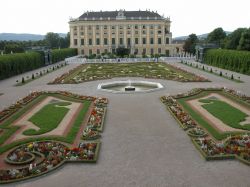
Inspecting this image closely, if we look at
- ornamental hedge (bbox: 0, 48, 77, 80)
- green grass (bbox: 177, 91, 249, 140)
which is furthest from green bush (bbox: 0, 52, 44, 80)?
green grass (bbox: 177, 91, 249, 140)

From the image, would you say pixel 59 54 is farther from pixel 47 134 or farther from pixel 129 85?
pixel 47 134

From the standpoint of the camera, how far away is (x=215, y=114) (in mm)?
19719

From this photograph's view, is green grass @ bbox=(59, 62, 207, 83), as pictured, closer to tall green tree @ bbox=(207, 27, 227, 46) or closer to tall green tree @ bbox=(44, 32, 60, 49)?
tall green tree @ bbox=(207, 27, 227, 46)

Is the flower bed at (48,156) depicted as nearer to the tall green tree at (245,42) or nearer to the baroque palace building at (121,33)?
the tall green tree at (245,42)

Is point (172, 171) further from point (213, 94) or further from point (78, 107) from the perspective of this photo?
point (213, 94)

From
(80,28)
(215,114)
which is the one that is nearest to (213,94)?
(215,114)

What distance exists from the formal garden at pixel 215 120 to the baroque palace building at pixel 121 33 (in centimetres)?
7846

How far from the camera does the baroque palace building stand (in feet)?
341

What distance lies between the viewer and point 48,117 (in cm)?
1959

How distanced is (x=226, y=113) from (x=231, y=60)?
30.0m

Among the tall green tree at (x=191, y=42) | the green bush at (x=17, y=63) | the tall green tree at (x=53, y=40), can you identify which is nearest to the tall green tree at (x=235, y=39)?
the tall green tree at (x=191, y=42)

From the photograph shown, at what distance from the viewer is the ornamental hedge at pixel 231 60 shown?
140 ft

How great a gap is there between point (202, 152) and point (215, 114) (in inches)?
279

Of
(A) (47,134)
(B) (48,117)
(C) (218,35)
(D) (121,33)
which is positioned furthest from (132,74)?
(C) (218,35)
